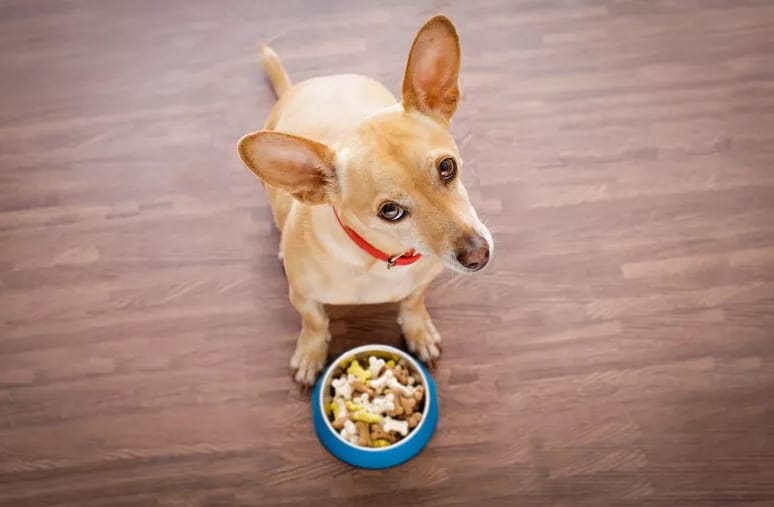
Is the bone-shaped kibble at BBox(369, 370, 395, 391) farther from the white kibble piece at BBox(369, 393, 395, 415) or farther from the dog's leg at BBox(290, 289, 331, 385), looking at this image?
the dog's leg at BBox(290, 289, 331, 385)

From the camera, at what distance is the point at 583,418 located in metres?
2.45

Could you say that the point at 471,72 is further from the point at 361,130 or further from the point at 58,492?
the point at 58,492

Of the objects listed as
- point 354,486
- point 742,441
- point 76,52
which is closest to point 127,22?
point 76,52

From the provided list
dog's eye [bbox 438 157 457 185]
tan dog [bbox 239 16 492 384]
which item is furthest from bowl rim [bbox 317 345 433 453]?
dog's eye [bbox 438 157 457 185]

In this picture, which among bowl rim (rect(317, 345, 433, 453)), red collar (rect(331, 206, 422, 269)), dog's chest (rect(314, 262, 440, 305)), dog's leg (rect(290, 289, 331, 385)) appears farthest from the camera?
dog's leg (rect(290, 289, 331, 385))

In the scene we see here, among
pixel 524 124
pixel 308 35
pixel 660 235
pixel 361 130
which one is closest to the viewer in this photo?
pixel 361 130

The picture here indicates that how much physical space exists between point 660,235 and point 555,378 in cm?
72

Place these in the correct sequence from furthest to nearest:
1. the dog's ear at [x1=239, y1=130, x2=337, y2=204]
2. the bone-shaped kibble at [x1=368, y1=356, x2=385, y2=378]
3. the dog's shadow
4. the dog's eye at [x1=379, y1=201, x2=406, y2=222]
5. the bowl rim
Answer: the dog's shadow → the bone-shaped kibble at [x1=368, y1=356, x2=385, y2=378] → the bowl rim → the dog's eye at [x1=379, y1=201, x2=406, y2=222] → the dog's ear at [x1=239, y1=130, x2=337, y2=204]

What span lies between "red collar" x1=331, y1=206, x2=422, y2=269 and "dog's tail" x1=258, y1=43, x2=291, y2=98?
3.90 feet

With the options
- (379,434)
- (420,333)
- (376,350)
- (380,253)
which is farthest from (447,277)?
(380,253)

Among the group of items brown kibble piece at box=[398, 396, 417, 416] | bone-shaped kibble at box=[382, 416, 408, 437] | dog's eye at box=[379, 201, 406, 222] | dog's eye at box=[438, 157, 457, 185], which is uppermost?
dog's eye at box=[438, 157, 457, 185]

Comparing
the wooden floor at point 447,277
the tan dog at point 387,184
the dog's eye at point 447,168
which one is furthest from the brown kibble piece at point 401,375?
the dog's eye at point 447,168

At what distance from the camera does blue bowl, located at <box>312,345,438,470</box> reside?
7.33 feet

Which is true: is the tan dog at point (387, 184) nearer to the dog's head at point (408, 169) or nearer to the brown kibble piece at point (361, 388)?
the dog's head at point (408, 169)
